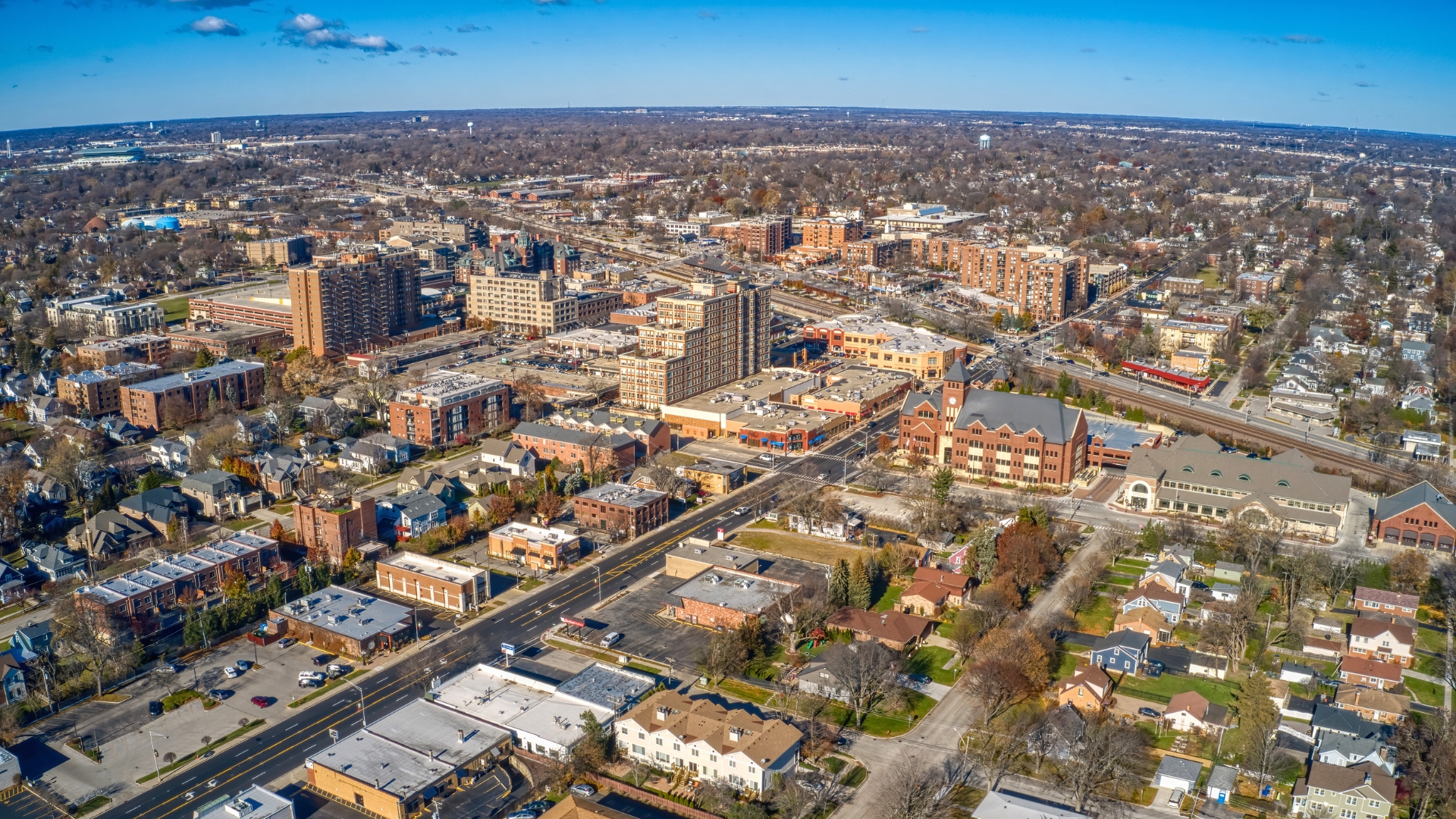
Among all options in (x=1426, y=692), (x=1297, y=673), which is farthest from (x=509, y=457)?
(x=1426, y=692)

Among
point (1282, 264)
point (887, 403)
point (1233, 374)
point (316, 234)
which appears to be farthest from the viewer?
point (316, 234)

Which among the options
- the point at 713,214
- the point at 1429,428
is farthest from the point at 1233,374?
the point at 713,214

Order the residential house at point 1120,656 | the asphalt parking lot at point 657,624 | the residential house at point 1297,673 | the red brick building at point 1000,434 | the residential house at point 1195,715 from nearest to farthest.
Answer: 1. the residential house at point 1195,715
2. the residential house at point 1297,673
3. the residential house at point 1120,656
4. the asphalt parking lot at point 657,624
5. the red brick building at point 1000,434

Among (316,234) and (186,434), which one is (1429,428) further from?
(316,234)

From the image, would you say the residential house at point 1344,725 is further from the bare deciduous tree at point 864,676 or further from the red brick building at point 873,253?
the red brick building at point 873,253

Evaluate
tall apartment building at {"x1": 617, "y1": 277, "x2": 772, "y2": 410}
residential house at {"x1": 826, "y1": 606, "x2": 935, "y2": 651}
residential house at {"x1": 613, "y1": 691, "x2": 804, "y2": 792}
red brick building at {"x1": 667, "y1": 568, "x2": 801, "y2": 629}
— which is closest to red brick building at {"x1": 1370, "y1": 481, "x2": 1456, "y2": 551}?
residential house at {"x1": 826, "y1": 606, "x2": 935, "y2": 651}

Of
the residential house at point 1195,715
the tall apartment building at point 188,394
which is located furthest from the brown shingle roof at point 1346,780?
the tall apartment building at point 188,394
